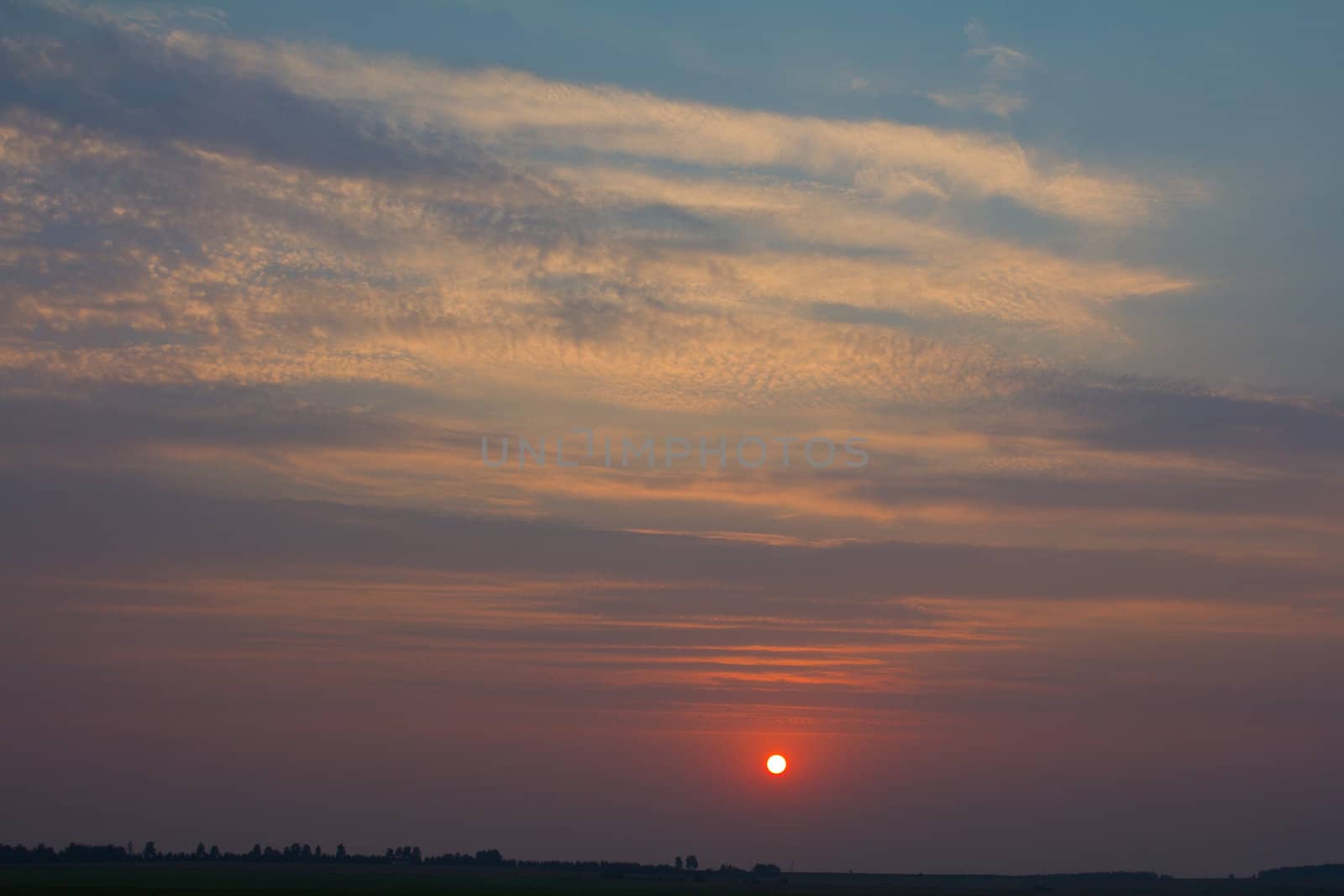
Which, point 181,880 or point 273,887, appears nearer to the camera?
point 273,887

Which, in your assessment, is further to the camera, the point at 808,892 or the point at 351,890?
the point at 808,892

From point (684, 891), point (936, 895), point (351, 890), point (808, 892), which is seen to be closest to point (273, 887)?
point (351, 890)

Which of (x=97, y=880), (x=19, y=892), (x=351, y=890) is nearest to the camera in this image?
(x=19, y=892)

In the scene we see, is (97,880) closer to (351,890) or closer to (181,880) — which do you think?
(181,880)

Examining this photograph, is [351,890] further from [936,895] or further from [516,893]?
[936,895]

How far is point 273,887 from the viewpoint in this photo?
549 feet

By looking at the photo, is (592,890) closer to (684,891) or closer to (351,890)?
(684,891)

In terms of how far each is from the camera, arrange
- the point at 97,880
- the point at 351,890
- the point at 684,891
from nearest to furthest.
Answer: the point at 351,890 < the point at 97,880 < the point at 684,891

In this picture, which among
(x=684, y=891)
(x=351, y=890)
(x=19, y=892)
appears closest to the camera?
(x=19, y=892)

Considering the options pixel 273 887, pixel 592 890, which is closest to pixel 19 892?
A: pixel 273 887

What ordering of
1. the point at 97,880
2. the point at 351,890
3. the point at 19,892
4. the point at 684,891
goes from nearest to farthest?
1. the point at 19,892
2. the point at 351,890
3. the point at 97,880
4. the point at 684,891

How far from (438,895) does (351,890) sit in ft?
31.1

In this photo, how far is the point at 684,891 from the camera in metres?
190

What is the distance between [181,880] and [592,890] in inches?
2069
